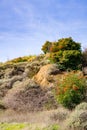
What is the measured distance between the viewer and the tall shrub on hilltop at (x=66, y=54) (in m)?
28.5

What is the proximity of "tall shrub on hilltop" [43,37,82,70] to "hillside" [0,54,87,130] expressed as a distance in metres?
0.62

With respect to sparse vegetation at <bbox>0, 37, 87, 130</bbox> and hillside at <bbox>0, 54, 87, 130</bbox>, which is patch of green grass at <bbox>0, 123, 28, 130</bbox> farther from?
hillside at <bbox>0, 54, 87, 130</bbox>

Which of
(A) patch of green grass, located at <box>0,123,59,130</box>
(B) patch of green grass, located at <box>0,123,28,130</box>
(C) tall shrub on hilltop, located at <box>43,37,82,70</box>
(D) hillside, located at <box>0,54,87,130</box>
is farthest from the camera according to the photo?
(C) tall shrub on hilltop, located at <box>43,37,82,70</box>

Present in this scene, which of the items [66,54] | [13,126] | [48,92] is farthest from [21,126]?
[66,54]

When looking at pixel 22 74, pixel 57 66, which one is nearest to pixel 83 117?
pixel 57 66

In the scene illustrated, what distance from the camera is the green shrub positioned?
21500 millimetres

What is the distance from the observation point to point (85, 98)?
72.2ft

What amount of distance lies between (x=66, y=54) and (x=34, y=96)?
573 centimetres

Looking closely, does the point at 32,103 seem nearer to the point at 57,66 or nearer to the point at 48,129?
the point at 57,66

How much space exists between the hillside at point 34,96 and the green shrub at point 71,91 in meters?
0.61

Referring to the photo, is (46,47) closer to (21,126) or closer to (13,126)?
(13,126)

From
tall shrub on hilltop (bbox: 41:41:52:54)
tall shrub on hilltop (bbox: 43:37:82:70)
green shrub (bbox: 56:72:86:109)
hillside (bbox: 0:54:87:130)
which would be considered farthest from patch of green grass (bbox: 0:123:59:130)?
tall shrub on hilltop (bbox: 41:41:52:54)

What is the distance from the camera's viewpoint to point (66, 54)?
2853 cm

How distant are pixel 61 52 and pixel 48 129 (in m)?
14.6
